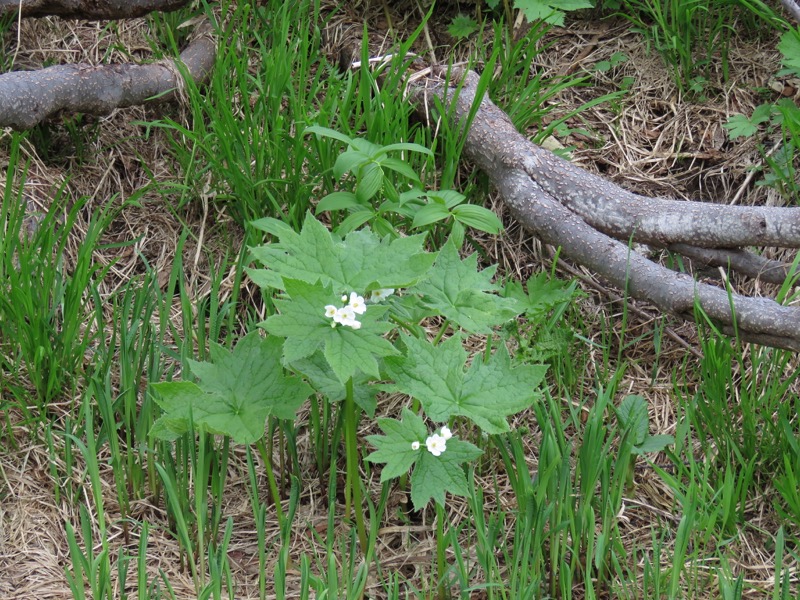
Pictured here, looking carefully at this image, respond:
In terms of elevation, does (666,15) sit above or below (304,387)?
above

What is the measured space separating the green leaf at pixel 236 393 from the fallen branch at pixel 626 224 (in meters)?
1.19

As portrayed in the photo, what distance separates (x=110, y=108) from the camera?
10.4 feet

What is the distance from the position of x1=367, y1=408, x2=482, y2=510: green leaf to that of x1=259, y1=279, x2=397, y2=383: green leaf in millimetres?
188

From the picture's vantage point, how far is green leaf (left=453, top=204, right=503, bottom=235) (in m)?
2.70

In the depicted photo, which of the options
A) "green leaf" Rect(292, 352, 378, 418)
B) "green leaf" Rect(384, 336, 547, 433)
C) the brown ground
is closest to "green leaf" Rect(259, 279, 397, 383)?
"green leaf" Rect(384, 336, 547, 433)

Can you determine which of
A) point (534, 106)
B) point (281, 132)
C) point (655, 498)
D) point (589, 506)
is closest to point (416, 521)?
point (589, 506)

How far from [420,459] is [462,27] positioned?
2183mm

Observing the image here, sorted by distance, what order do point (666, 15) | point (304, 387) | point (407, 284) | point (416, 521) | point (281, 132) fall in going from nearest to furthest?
point (407, 284) → point (304, 387) → point (416, 521) → point (281, 132) → point (666, 15)

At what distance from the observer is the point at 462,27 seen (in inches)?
143

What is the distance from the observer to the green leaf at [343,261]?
1968 mm

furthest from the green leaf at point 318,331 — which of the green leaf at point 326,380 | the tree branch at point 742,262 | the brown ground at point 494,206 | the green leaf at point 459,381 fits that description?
the tree branch at point 742,262

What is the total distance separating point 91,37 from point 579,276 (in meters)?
2.16

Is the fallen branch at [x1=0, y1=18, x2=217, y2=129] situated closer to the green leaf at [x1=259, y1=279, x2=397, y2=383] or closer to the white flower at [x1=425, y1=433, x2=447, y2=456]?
the green leaf at [x1=259, y1=279, x2=397, y2=383]

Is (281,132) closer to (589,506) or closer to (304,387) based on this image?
(304,387)
